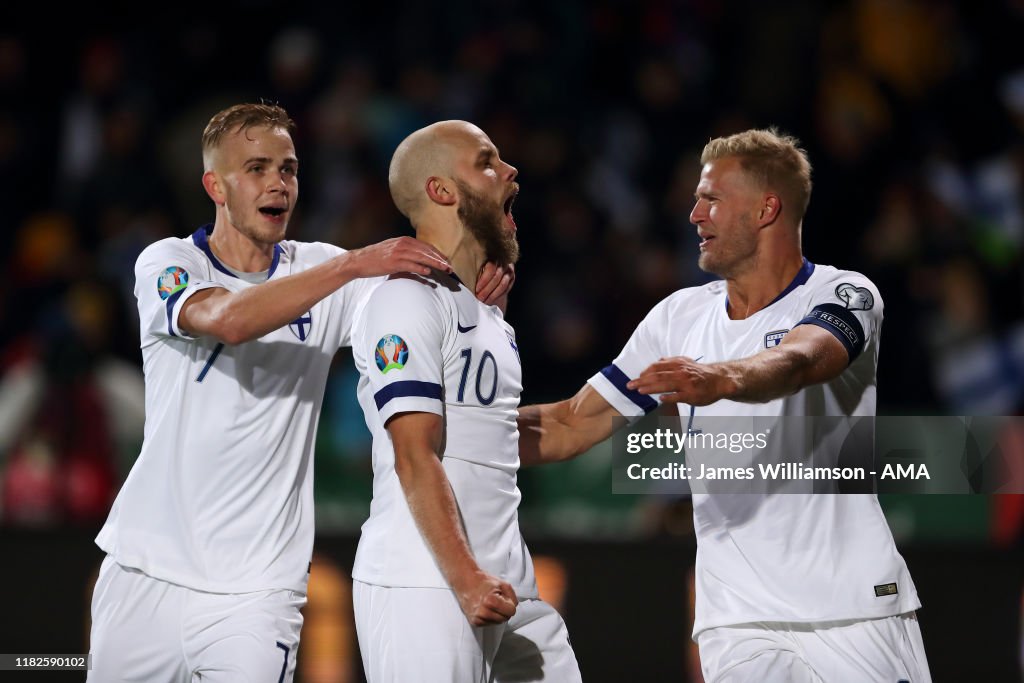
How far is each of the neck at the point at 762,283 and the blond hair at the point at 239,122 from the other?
6.04ft

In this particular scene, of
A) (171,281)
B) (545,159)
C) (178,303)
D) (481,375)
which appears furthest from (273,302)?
(545,159)

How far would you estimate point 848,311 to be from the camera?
177 inches

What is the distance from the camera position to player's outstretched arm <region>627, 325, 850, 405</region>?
3822mm

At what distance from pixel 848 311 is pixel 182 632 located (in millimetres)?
2520

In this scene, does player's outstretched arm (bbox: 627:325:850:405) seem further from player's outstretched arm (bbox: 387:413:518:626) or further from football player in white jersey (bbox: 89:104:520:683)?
football player in white jersey (bbox: 89:104:520:683)

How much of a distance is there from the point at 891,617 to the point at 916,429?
12.1 ft

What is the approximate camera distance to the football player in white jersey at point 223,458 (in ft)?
14.8

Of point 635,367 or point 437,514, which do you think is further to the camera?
point 635,367

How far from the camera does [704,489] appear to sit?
4773mm

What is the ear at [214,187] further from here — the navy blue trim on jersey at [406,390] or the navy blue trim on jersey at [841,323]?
the navy blue trim on jersey at [841,323]

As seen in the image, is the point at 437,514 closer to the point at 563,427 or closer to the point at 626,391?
the point at 563,427

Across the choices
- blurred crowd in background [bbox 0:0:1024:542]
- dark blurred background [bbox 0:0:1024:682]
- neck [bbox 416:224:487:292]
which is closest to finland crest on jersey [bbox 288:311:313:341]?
neck [bbox 416:224:487:292]

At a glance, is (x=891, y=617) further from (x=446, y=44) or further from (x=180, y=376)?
(x=446, y=44)

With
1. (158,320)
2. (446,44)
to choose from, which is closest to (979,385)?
(446,44)
